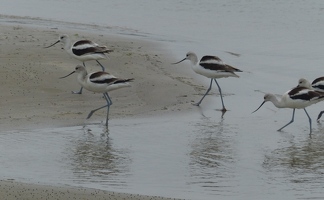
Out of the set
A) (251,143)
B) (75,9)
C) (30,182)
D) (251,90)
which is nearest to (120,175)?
(30,182)

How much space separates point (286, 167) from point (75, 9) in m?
15.0

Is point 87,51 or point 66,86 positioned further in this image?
point 87,51

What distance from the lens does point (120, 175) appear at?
782cm

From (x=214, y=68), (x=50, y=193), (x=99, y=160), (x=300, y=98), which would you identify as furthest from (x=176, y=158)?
(x=214, y=68)

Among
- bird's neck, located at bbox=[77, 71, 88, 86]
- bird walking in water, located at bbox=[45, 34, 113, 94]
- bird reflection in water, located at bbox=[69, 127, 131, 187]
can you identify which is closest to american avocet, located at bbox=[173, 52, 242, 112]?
bird walking in water, located at bbox=[45, 34, 113, 94]

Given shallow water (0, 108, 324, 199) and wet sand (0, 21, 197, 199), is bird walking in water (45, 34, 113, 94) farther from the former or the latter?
shallow water (0, 108, 324, 199)

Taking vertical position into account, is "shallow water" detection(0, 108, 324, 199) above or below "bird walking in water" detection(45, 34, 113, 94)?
below

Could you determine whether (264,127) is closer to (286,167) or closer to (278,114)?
(278,114)

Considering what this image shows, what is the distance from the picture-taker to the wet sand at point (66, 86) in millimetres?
10430

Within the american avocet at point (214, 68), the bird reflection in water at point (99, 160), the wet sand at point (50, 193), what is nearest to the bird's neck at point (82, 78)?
the bird reflection in water at point (99, 160)

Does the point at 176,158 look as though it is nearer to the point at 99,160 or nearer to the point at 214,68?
the point at 99,160

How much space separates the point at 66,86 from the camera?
473 inches

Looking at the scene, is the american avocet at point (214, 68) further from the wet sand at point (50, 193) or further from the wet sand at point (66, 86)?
the wet sand at point (50, 193)

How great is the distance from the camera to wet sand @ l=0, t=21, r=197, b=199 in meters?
10.4
